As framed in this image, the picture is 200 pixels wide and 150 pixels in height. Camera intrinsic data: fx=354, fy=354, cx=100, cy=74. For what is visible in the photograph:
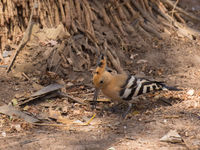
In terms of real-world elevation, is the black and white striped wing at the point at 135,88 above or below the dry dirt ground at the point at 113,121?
above

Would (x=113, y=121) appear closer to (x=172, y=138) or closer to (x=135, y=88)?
(x=135, y=88)

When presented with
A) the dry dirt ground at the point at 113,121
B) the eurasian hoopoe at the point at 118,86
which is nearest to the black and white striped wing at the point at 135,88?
the eurasian hoopoe at the point at 118,86

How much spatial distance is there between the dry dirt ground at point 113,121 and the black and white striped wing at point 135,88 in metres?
0.27

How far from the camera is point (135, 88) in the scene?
5320 millimetres

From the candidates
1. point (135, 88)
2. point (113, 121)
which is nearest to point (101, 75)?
point (135, 88)

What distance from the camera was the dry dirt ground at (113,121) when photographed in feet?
13.8

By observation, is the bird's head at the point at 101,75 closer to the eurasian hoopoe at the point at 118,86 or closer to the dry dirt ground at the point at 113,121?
the eurasian hoopoe at the point at 118,86

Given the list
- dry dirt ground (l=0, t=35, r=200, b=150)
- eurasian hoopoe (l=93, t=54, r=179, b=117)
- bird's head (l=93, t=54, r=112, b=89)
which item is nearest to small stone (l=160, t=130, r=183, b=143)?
dry dirt ground (l=0, t=35, r=200, b=150)

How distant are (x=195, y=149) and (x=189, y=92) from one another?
1824mm

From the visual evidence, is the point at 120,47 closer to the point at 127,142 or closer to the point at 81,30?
the point at 81,30

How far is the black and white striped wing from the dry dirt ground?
0.90 feet

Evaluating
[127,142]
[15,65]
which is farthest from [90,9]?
[127,142]

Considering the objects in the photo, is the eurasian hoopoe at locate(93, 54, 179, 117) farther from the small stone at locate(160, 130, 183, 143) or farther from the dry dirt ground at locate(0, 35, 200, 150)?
the small stone at locate(160, 130, 183, 143)

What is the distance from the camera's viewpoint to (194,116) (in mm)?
4895
